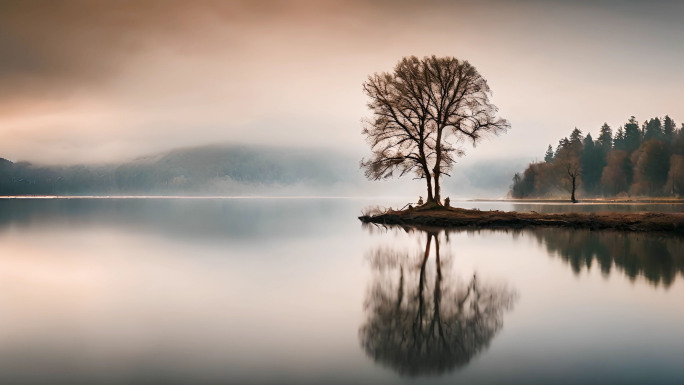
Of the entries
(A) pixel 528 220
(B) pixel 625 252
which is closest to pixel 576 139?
(A) pixel 528 220

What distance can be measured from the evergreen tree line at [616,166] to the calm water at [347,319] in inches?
4052

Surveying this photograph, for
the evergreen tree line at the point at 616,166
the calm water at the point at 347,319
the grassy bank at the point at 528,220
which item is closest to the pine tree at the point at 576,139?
the evergreen tree line at the point at 616,166

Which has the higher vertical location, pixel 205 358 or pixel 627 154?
pixel 627 154

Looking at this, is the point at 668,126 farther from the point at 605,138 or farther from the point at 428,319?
the point at 428,319

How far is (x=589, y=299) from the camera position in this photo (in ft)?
44.1

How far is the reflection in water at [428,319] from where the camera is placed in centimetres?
827

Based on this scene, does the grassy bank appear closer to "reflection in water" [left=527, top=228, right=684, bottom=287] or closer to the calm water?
"reflection in water" [left=527, top=228, right=684, bottom=287]

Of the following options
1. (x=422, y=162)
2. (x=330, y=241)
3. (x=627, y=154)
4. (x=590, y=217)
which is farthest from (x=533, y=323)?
(x=627, y=154)

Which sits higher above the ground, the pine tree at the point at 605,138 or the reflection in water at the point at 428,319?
the pine tree at the point at 605,138

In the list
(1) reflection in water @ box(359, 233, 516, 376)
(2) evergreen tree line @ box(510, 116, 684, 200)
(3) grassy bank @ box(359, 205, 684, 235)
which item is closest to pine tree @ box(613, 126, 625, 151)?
(2) evergreen tree line @ box(510, 116, 684, 200)

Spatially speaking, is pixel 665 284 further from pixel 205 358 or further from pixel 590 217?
pixel 590 217

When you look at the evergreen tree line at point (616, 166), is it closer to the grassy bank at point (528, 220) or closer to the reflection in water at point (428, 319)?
the grassy bank at point (528, 220)

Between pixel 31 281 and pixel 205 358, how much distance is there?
1268 cm

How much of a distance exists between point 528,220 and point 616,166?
368 feet
